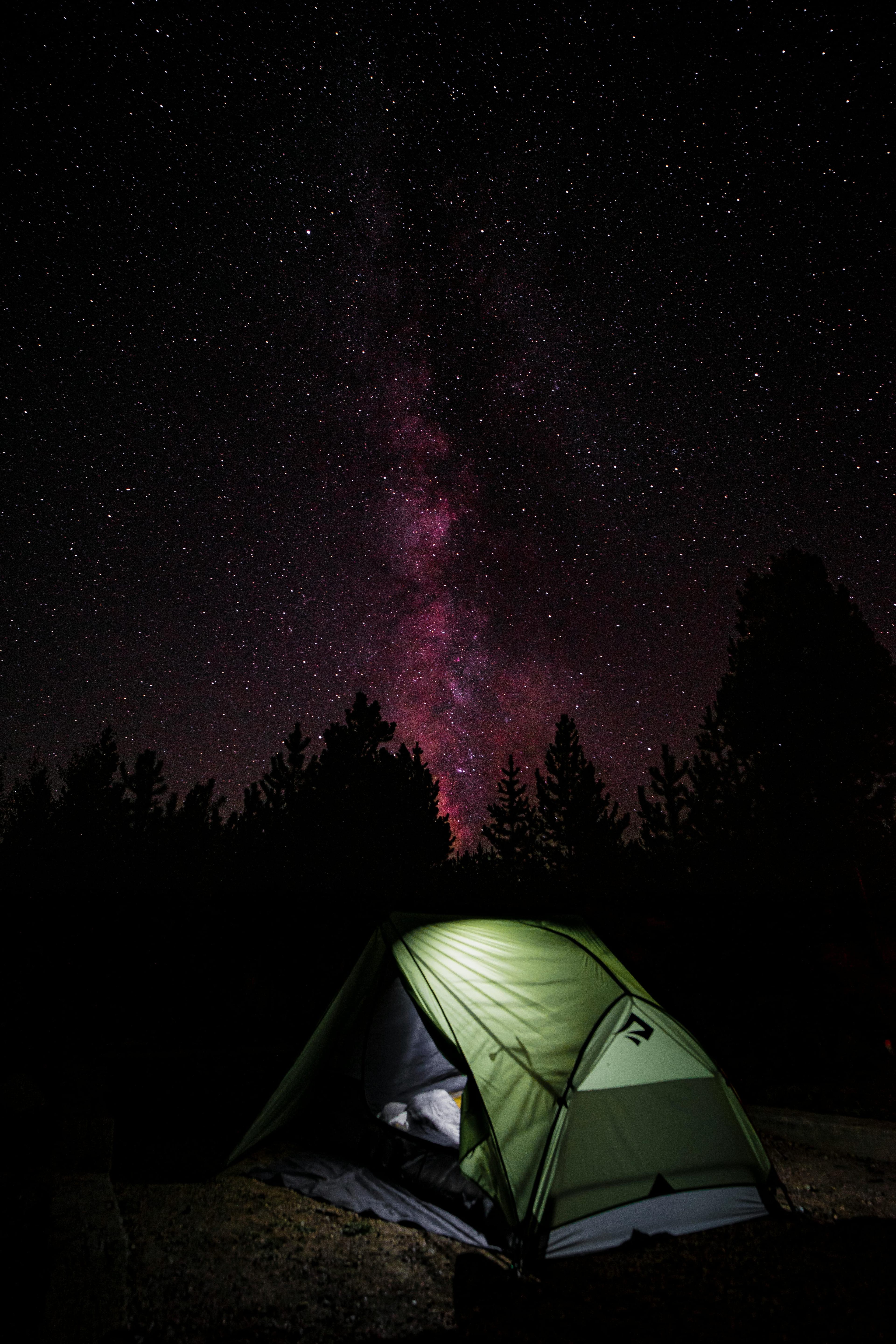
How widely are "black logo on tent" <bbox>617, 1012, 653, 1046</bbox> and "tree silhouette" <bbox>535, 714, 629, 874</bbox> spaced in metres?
32.7

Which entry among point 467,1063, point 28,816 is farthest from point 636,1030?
point 28,816

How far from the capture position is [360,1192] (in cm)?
468

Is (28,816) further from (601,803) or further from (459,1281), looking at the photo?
(459,1281)

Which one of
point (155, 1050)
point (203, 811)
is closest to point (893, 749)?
point (155, 1050)

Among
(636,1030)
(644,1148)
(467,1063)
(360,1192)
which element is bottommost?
(360,1192)

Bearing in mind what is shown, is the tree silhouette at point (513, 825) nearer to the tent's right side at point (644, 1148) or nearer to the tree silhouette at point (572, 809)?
the tree silhouette at point (572, 809)

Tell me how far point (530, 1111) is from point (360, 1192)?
5.39 feet

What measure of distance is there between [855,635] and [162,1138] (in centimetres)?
2146

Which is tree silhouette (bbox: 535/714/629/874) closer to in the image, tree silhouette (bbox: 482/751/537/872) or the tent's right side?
tree silhouette (bbox: 482/751/537/872)

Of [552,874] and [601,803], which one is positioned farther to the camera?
[601,803]

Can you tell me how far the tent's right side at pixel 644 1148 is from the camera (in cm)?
382

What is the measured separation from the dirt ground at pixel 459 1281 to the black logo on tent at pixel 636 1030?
3.52 ft

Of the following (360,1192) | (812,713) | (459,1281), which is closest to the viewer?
(459,1281)

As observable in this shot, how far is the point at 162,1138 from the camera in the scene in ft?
19.0
